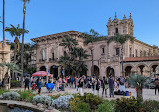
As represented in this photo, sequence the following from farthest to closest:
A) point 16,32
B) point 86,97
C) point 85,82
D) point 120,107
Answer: point 16,32 → point 85,82 → point 86,97 → point 120,107

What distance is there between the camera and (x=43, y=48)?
44.1 m

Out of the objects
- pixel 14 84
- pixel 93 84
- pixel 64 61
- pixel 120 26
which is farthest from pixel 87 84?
pixel 120 26

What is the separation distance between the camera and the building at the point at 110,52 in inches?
1272

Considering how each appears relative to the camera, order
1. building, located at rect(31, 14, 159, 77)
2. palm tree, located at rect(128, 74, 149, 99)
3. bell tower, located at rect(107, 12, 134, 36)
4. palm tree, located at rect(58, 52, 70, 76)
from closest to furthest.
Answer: palm tree, located at rect(128, 74, 149, 99)
building, located at rect(31, 14, 159, 77)
palm tree, located at rect(58, 52, 70, 76)
bell tower, located at rect(107, 12, 134, 36)

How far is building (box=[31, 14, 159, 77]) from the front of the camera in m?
32.3

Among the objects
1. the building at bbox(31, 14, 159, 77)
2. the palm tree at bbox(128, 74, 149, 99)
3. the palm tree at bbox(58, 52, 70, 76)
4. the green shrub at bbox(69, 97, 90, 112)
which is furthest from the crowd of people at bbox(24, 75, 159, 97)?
the palm tree at bbox(58, 52, 70, 76)

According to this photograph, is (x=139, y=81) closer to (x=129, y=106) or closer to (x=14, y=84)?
(x=129, y=106)

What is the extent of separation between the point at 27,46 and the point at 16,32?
14.9 meters

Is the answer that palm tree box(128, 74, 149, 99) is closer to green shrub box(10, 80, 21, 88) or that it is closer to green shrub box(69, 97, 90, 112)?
green shrub box(69, 97, 90, 112)

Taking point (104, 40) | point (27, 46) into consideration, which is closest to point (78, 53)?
point (104, 40)

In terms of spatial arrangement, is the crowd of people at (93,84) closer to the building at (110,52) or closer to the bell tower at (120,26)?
the building at (110,52)

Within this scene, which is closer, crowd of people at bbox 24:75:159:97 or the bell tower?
crowd of people at bbox 24:75:159:97

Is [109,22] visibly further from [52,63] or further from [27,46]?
[27,46]

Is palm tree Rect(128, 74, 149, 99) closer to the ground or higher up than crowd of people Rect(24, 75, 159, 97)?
higher up
